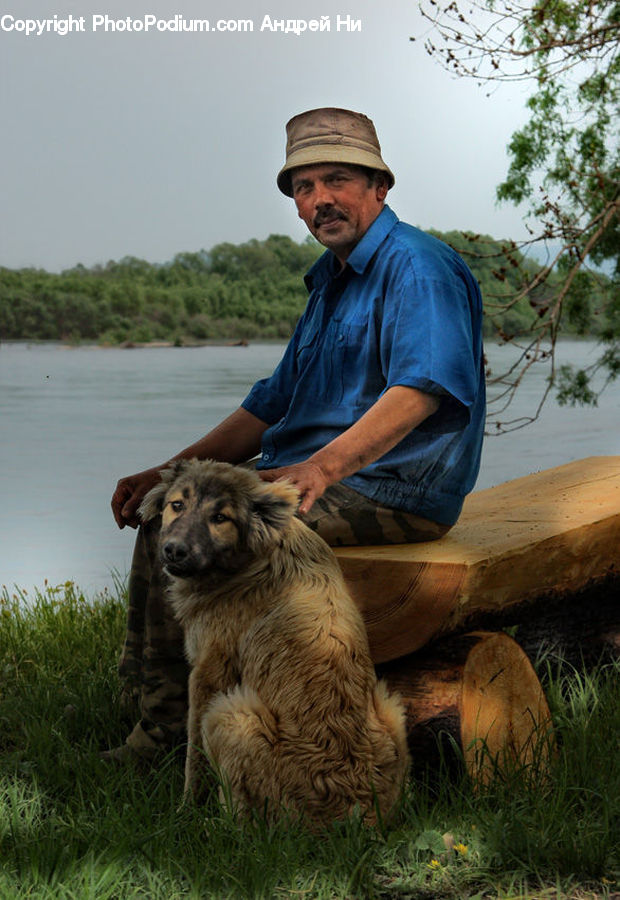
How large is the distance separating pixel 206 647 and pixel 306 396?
115 centimetres

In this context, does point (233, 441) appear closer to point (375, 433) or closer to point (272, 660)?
point (375, 433)

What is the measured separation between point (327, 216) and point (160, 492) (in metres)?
1.22

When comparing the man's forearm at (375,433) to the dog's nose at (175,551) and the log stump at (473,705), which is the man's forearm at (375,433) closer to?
the dog's nose at (175,551)

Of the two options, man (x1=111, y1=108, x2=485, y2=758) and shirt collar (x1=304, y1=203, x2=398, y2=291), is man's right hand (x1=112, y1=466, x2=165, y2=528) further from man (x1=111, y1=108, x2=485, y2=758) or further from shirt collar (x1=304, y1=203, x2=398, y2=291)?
shirt collar (x1=304, y1=203, x2=398, y2=291)

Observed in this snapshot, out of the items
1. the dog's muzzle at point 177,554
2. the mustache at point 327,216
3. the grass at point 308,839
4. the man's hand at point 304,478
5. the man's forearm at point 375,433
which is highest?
the mustache at point 327,216

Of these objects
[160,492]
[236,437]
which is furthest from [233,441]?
[160,492]

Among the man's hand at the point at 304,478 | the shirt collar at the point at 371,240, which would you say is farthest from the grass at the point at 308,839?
the shirt collar at the point at 371,240

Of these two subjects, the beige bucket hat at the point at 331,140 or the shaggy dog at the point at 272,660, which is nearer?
the shaggy dog at the point at 272,660

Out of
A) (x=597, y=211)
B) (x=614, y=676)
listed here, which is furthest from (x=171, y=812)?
(x=597, y=211)

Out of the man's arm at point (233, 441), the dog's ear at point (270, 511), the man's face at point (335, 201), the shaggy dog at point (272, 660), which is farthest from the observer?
the man's arm at point (233, 441)

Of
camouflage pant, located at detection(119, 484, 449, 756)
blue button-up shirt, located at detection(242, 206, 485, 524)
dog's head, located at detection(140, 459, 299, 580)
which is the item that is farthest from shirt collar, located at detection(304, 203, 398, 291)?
dog's head, located at detection(140, 459, 299, 580)

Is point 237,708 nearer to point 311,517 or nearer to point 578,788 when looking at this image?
point 311,517

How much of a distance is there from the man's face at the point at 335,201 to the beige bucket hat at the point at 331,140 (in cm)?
5

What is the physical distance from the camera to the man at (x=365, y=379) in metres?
3.73
